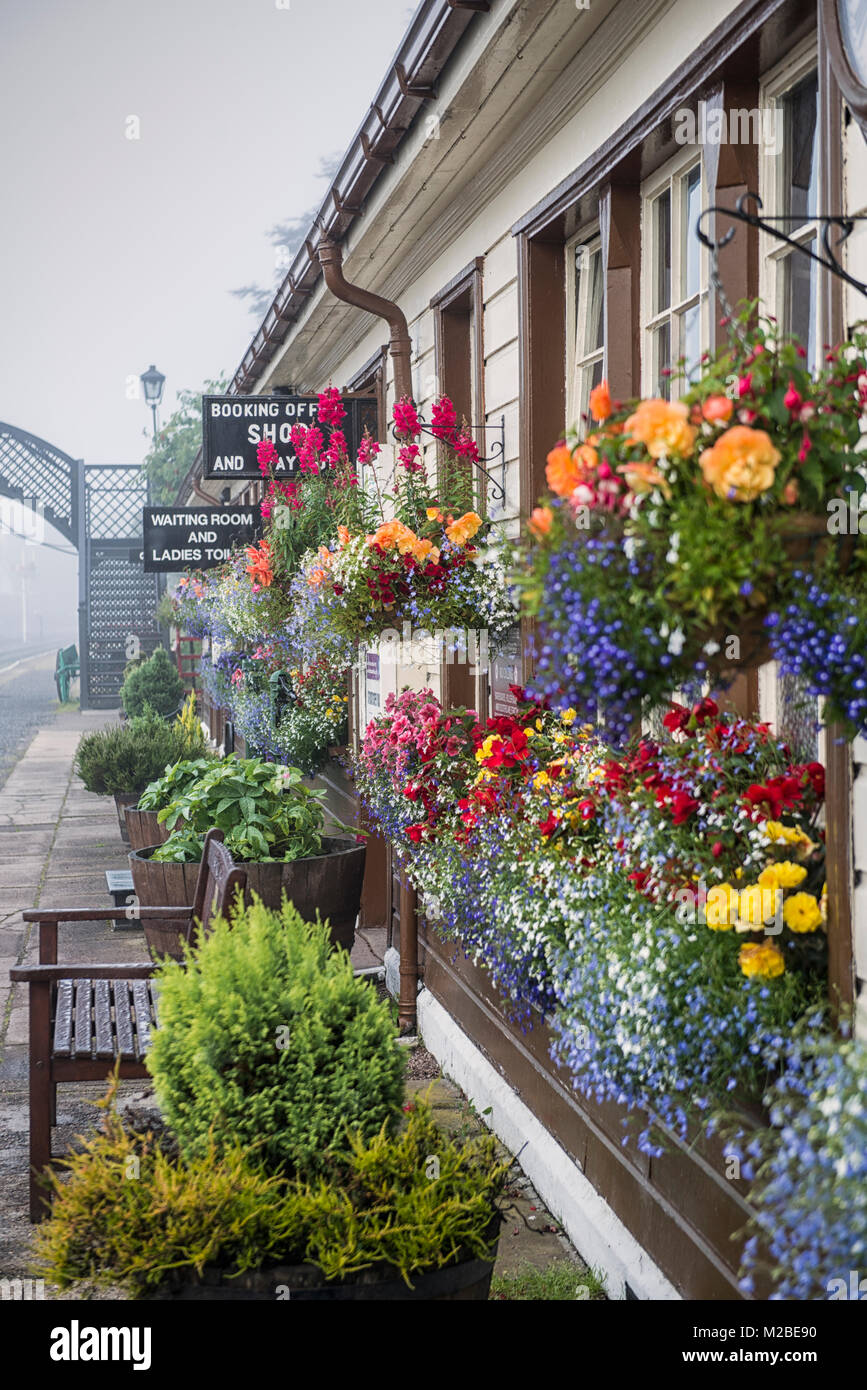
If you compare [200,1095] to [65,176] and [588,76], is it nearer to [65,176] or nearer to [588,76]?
[588,76]

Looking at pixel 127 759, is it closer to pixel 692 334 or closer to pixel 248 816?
pixel 248 816

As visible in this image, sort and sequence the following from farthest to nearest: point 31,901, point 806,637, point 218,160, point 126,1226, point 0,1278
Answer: point 218,160 < point 31,901 < point 0,1278 < point 126,1226 < point 806,637

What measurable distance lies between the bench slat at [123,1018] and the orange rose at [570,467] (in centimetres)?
254

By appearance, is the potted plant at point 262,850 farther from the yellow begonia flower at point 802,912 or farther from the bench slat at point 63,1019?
the yellow begonia flower at point 802,912

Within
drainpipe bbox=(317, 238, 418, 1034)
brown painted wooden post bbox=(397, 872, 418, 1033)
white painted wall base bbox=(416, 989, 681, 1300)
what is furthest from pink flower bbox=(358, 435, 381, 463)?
white painted wall base bbox=(416, 989, 681, 1300)

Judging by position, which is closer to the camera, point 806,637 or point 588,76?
point 806,637

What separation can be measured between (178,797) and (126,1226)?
172 inches

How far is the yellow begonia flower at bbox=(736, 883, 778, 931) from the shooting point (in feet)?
7.97

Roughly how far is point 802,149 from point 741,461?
5.34 ft

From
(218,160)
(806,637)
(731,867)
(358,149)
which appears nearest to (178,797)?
(358,149)

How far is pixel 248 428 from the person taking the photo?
7141 mm

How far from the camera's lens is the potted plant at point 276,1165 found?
2.51 meters

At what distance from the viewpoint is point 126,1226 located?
8.27 ft

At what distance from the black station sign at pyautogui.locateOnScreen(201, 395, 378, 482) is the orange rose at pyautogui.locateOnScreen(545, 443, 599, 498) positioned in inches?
210
